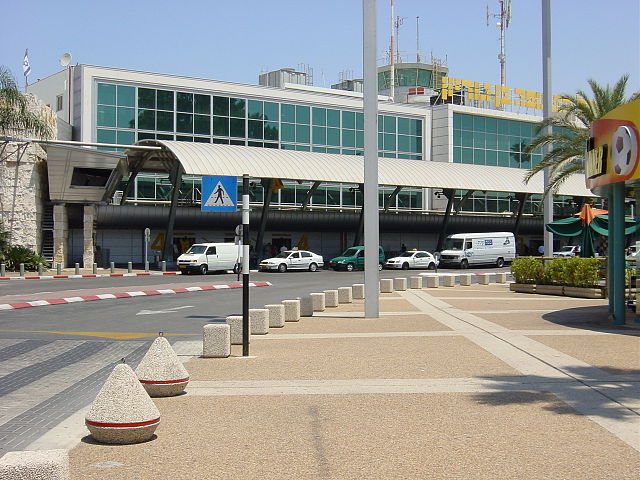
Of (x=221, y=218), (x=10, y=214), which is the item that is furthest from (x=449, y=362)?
(x=221, y=218)

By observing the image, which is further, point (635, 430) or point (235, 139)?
point (235, 139)

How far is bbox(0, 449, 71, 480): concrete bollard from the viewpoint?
191 inches

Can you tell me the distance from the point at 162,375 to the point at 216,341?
3304mm

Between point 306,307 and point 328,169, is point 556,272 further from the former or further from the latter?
point 328,169

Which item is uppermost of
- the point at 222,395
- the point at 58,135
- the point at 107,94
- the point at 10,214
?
the point at 107,94

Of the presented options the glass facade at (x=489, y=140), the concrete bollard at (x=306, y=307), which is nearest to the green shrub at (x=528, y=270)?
the concrete bollard at (x=306, y=307)

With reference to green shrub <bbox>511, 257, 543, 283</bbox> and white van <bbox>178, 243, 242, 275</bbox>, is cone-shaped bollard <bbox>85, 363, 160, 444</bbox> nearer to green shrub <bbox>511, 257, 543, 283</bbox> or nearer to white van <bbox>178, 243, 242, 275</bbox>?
green shrub <bbox>511, 257, 543, 283</bbox>

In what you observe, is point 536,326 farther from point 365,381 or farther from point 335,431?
point 335,431

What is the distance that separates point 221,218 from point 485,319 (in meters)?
36.6

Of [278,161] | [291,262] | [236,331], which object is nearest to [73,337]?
[236,331]

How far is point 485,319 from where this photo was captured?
61.1 ft

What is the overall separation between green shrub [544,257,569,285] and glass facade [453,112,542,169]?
46423 millimetres

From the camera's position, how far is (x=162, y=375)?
942 centimetres

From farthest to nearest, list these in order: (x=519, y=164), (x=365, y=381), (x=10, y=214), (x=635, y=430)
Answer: (x=519, y=164) < (x=10, y=214) < (x=365, y=381) < (x=635, y=430)
